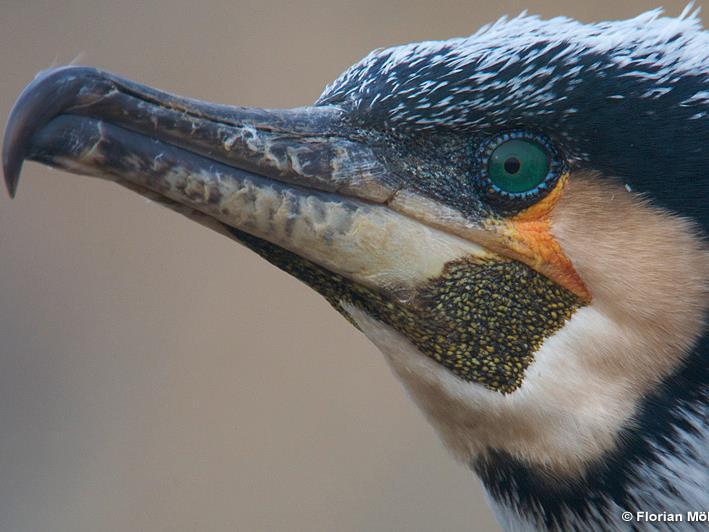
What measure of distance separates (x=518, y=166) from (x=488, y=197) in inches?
3.3

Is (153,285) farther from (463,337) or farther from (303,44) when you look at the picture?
(463,337)

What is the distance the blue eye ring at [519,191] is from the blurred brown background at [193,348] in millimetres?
4233

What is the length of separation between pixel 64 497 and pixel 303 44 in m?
3.16

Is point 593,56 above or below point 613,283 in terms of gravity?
above

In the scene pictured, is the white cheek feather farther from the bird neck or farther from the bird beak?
the bird beak

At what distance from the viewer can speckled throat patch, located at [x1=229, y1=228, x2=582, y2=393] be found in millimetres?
1973

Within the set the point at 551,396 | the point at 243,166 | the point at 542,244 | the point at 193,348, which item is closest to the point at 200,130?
the point at 243,166

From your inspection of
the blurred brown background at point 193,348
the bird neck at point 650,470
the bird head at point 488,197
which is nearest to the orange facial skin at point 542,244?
the bird head at point 488,197

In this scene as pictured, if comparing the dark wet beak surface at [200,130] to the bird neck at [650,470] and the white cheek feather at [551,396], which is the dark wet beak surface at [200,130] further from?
the bird neck at [650,470]

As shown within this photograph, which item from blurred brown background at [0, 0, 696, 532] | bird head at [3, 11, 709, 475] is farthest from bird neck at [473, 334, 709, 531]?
blurred brown background at [0, 0, 696, 532]

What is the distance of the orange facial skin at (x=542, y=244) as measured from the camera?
195 centimetres

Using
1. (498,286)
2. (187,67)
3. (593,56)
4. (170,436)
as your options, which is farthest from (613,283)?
(187,67)

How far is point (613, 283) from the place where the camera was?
1912 mm

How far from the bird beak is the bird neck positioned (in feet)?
1.47
